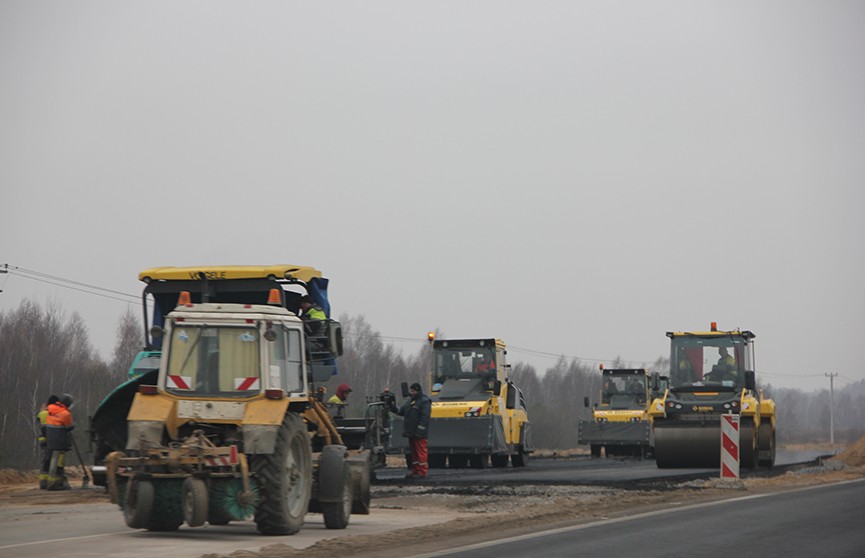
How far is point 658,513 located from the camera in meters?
17.3

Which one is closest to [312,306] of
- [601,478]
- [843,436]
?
[601,478]

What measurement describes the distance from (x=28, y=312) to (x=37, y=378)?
35.1 ft

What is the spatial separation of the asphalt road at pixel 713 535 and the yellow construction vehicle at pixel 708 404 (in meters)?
10.1

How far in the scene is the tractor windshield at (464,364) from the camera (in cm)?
3225

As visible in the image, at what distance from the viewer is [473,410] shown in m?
30.5

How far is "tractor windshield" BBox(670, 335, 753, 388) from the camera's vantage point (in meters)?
30.4

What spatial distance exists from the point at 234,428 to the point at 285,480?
829 mm

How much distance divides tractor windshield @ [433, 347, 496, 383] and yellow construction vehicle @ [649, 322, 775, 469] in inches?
177

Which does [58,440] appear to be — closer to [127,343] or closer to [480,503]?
[480,503]

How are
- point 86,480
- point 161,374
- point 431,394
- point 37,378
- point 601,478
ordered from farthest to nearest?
point 37,378 < point 431,394 < point 601,478 < point 86,480 < point 161,374

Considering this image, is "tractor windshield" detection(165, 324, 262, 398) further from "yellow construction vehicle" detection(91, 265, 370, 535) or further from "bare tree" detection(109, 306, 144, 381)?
"bare tree" detection(109, 306, 144, 381)

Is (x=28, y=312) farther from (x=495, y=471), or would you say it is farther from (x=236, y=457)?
(x=236, y=457)

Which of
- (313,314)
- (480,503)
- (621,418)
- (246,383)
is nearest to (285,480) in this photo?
(246,383)

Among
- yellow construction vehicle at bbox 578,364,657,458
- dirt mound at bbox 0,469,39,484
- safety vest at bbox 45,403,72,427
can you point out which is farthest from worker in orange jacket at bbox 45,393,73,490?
yellow construction vehicle at bbox 578,364,657,458
